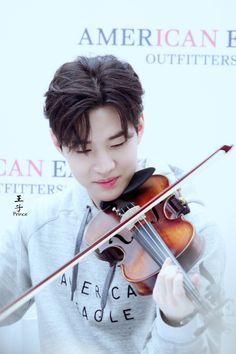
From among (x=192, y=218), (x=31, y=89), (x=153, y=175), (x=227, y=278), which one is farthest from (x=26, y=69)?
(x=227, y=278)

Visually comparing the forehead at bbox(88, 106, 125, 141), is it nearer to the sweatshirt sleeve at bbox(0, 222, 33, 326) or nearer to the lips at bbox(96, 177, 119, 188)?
the lips at bbox(96, 177, 119, 188)

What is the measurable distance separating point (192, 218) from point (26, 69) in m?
0.45

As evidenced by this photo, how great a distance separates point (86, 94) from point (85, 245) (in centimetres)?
29

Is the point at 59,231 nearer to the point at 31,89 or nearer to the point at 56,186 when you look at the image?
the point at 56,186

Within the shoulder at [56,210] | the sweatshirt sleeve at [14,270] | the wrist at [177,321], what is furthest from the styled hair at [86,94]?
the wrist at [177,321]

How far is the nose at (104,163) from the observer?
1.29 m

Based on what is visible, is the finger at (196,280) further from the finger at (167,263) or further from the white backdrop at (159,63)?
the white backdrop at (159,63)

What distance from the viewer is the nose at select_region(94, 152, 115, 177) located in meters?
1.29

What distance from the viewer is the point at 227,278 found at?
1364mm

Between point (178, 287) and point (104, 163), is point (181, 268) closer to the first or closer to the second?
point (178, 287)

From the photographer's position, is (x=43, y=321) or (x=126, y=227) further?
(x=43, y=321)

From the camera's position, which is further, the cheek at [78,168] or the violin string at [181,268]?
the cheek at [78,168]

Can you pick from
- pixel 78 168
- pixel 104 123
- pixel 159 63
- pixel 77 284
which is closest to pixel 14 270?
pixel 77 284

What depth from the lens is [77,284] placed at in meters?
1.35
